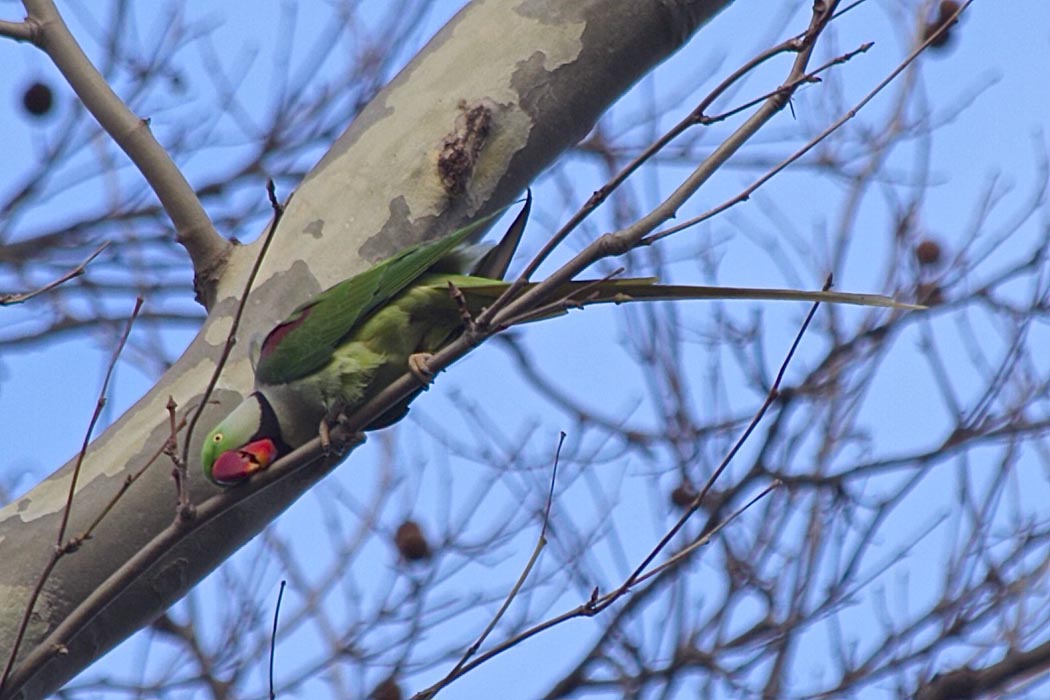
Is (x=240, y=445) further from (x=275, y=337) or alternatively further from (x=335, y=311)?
(x=335, y=311)

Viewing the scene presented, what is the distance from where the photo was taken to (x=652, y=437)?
17.9ft

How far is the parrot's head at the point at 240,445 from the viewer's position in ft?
8.33

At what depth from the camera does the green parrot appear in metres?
2.64

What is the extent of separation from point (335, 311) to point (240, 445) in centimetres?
46

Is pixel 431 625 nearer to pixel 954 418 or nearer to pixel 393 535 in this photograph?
pixel 393 535

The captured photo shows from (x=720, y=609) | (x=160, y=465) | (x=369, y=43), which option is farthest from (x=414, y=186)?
(x=369, y=43)

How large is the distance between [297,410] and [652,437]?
2.63m

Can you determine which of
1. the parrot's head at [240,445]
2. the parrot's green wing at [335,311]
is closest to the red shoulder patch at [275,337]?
the parrot's green wing at [335,311]

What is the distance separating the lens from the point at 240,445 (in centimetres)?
258

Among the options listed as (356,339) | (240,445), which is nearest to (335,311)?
(356,339)

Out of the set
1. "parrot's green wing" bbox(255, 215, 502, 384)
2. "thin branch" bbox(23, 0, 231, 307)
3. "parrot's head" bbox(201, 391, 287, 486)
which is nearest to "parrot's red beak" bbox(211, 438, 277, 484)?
"parrot's head" bbox(201, 391, 287, 486)

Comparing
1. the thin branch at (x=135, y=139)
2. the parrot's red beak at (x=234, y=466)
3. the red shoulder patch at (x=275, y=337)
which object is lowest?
the parrot's red beak at (x=234, y=466)

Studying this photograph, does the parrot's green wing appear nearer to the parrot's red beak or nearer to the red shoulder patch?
the red shoulder patch

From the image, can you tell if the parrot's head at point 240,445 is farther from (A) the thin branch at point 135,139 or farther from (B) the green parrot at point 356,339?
(A) the thin branch at point 135,139
